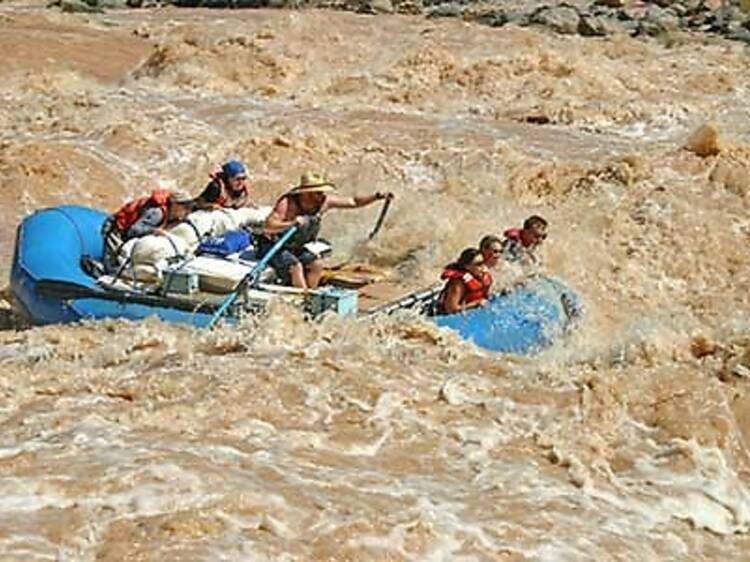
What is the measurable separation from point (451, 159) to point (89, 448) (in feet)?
28.4

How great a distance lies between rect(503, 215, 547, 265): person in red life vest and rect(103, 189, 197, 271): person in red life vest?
207 centimetres

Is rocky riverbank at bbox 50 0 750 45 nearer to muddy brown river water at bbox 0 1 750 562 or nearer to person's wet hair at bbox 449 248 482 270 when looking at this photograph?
muddy brown river water at bbox 0 1 750 562

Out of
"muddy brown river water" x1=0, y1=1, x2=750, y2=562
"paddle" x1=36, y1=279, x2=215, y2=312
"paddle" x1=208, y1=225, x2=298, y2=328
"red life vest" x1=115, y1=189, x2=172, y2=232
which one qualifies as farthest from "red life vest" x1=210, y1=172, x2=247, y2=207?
"muddy brown river water" x1=0, y1=1, x2=750, y2=562

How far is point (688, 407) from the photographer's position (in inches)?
290

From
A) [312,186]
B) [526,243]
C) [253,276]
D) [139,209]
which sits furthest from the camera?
[526,243]

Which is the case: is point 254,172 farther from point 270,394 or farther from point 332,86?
point 270,394

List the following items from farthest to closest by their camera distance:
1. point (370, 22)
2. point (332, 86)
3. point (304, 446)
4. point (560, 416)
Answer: point (370, 22), point (332, 86), point (560, 416), point (304, 446)

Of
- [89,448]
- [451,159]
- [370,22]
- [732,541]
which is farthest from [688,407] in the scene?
[370,22]

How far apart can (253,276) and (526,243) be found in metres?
2.02

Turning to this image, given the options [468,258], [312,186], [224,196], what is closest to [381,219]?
[312,186]

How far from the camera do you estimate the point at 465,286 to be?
28.9ft

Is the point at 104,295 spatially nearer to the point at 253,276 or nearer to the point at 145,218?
the point at 145,218

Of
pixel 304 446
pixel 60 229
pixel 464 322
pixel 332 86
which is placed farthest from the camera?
pixel 332 86

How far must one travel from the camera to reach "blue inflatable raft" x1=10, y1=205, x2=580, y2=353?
28.3ft
